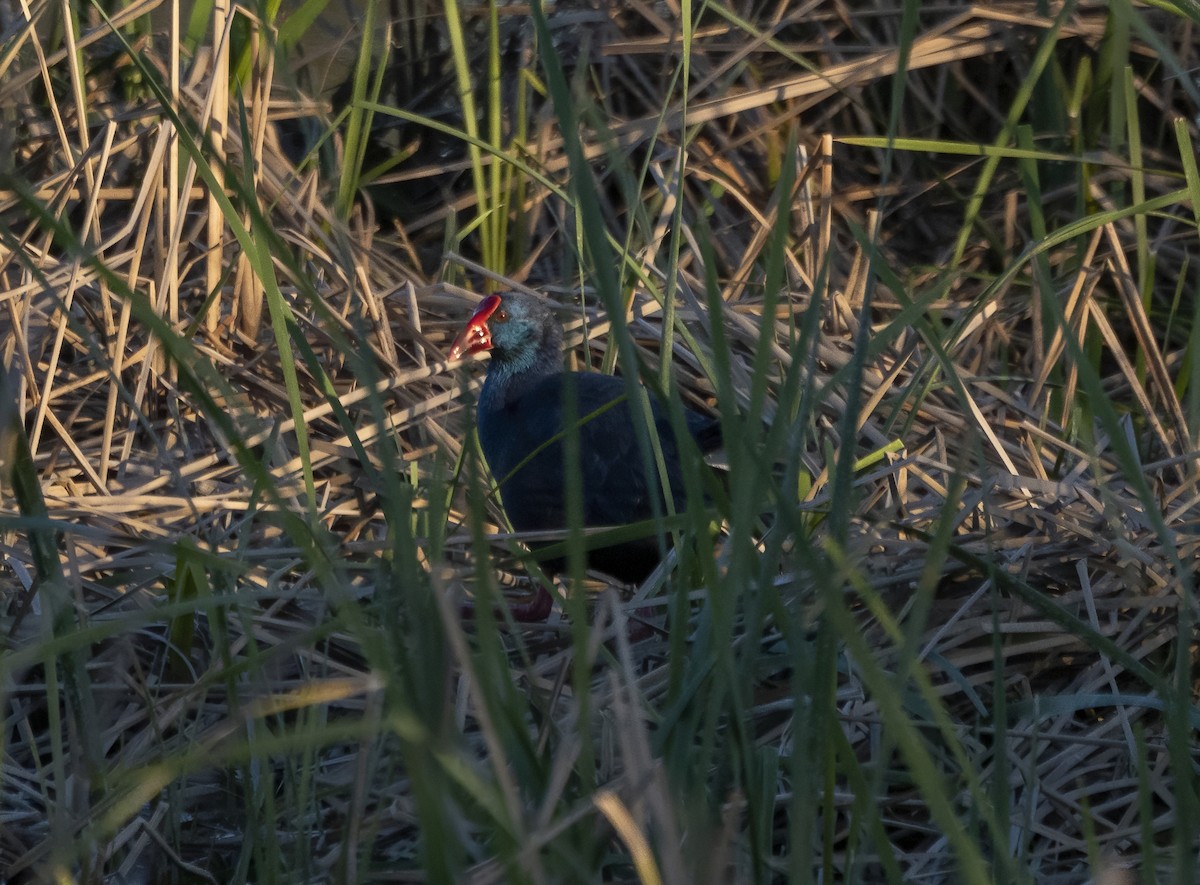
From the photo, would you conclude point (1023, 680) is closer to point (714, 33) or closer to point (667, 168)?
point (667, 168)

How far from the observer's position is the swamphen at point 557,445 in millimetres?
2594

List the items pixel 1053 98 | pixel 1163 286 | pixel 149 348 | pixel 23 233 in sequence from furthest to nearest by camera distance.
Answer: pixel 1163 286 → pixel 1053 98 → pixel 23 233 → pixel 149 348

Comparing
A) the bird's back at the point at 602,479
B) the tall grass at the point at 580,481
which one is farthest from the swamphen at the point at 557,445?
the tall grass at the point at 580,481

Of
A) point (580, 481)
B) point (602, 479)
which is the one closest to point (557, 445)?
point (602, 479)

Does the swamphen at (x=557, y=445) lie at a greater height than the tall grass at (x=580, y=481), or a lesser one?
lesser

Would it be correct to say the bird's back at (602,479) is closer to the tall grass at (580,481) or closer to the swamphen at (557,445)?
the swamphen at (557,445)

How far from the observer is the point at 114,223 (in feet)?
10.3

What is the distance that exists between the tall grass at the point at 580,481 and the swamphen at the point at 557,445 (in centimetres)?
11

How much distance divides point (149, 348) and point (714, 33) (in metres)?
1.74

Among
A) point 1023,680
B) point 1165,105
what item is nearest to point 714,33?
point 1165,105

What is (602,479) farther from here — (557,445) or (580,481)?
(580,481)

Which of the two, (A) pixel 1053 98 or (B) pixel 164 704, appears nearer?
(B) pixel 164 704

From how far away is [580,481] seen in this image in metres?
1.09

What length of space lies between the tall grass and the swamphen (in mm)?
112
